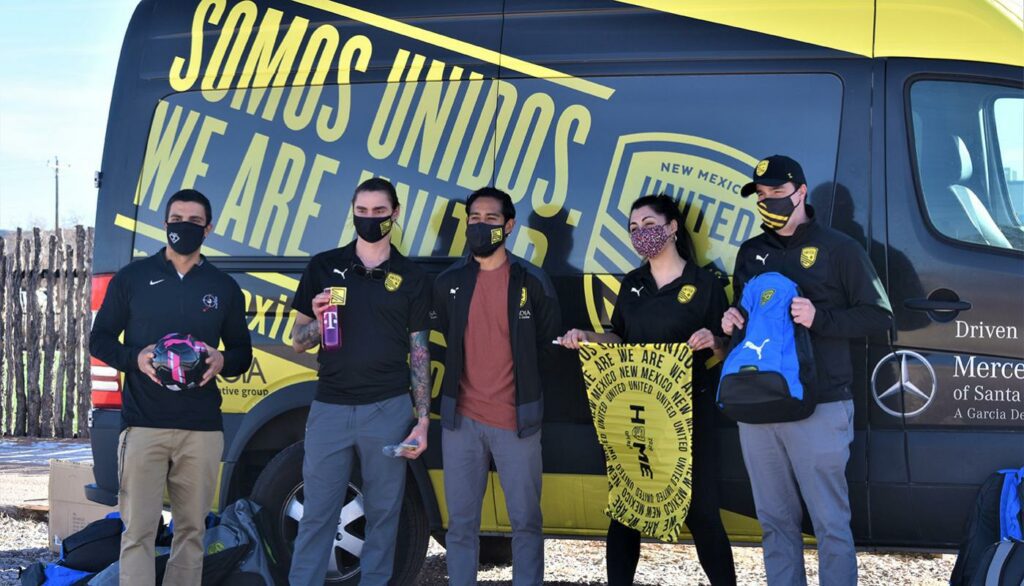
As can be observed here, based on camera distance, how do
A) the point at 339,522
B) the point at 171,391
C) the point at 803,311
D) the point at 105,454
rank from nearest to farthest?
the point at 803,311 → the point at 171,391 → the point at 339,522 → the point at 105,454

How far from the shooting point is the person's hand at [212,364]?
190 inches

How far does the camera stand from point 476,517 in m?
5.10

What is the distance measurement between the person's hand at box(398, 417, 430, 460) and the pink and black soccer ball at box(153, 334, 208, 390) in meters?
0.91

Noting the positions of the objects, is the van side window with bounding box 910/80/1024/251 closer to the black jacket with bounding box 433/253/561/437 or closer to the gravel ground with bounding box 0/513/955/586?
the black jacket with bounding box 433/253/561/437

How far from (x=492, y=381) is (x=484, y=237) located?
0.63 metres

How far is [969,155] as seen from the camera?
16.1 ft

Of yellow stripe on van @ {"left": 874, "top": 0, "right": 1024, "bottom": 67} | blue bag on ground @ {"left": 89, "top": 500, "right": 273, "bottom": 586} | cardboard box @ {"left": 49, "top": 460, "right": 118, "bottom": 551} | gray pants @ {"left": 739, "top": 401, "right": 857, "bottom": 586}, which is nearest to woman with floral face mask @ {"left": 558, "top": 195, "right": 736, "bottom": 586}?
gray pants @ {"left": 739, "top": 401, "right": 857, "bottom": 586}

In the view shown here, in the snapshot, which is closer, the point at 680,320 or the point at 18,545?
the point at 680,320

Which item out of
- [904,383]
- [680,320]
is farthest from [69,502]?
[904,383]

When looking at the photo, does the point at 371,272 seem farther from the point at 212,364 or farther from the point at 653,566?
the point at 653,566

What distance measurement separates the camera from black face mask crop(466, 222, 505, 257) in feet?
16.3

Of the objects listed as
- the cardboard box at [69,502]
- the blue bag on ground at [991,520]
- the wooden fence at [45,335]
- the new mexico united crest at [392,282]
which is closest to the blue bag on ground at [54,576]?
the cardboard box at [69,502]

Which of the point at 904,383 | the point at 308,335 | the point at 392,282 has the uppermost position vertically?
the point at 392,282

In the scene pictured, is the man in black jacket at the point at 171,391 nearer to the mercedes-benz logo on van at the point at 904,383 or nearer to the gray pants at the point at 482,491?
the gray pants at the point at 482,491
